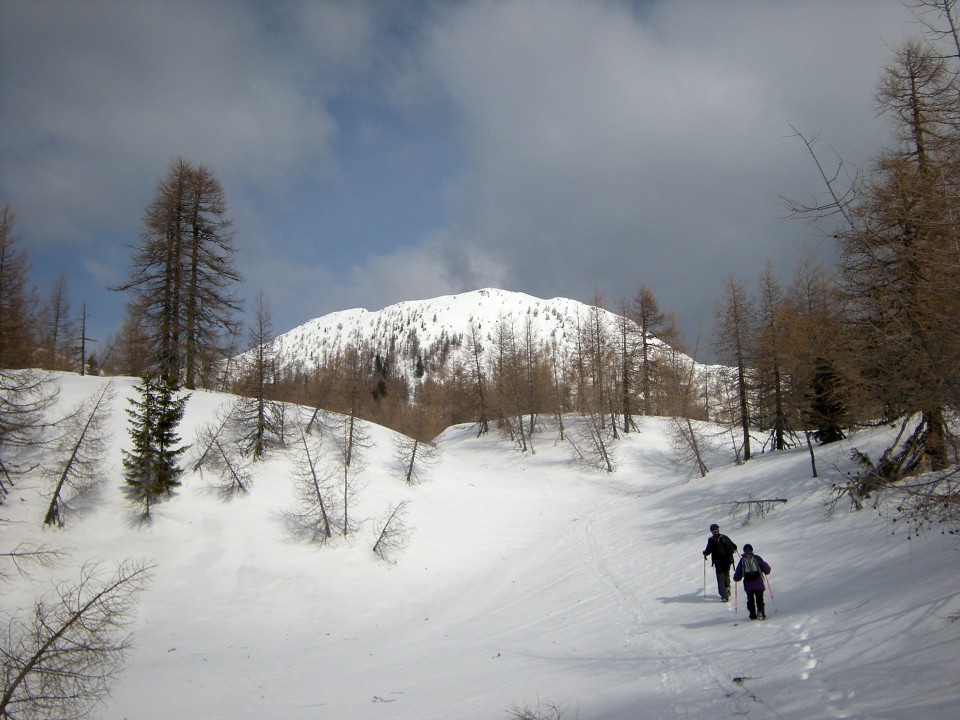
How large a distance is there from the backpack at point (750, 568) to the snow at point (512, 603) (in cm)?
88

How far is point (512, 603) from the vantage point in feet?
60.8

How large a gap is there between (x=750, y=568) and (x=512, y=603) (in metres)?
9.82

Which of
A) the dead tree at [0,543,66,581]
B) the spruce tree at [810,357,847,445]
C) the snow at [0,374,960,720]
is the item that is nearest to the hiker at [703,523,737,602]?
the snow at [0,374,960,720]

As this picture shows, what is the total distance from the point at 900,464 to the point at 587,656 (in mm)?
9612

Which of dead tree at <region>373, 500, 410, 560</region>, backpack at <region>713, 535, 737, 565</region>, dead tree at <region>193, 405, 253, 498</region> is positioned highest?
dead tree at <region>193, 405, 253, 498</region>

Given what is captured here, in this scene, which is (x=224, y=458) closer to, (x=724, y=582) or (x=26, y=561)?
(x=26, y=561)

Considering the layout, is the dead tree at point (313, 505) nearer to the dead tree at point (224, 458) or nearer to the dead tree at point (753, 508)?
the dead tree at point (224, 458)

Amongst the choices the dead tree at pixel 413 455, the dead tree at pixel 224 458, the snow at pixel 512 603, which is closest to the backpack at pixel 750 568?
the snow at pixel 512 603

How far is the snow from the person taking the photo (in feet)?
25.9

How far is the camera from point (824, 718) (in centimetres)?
621

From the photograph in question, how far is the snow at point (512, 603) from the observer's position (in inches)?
311

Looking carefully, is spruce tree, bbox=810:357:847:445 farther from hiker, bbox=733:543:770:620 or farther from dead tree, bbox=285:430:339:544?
dead tree, bbox=285:430:339:544

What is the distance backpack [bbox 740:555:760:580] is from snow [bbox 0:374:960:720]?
2.89ft

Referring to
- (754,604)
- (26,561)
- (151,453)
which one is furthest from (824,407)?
(26,561)
